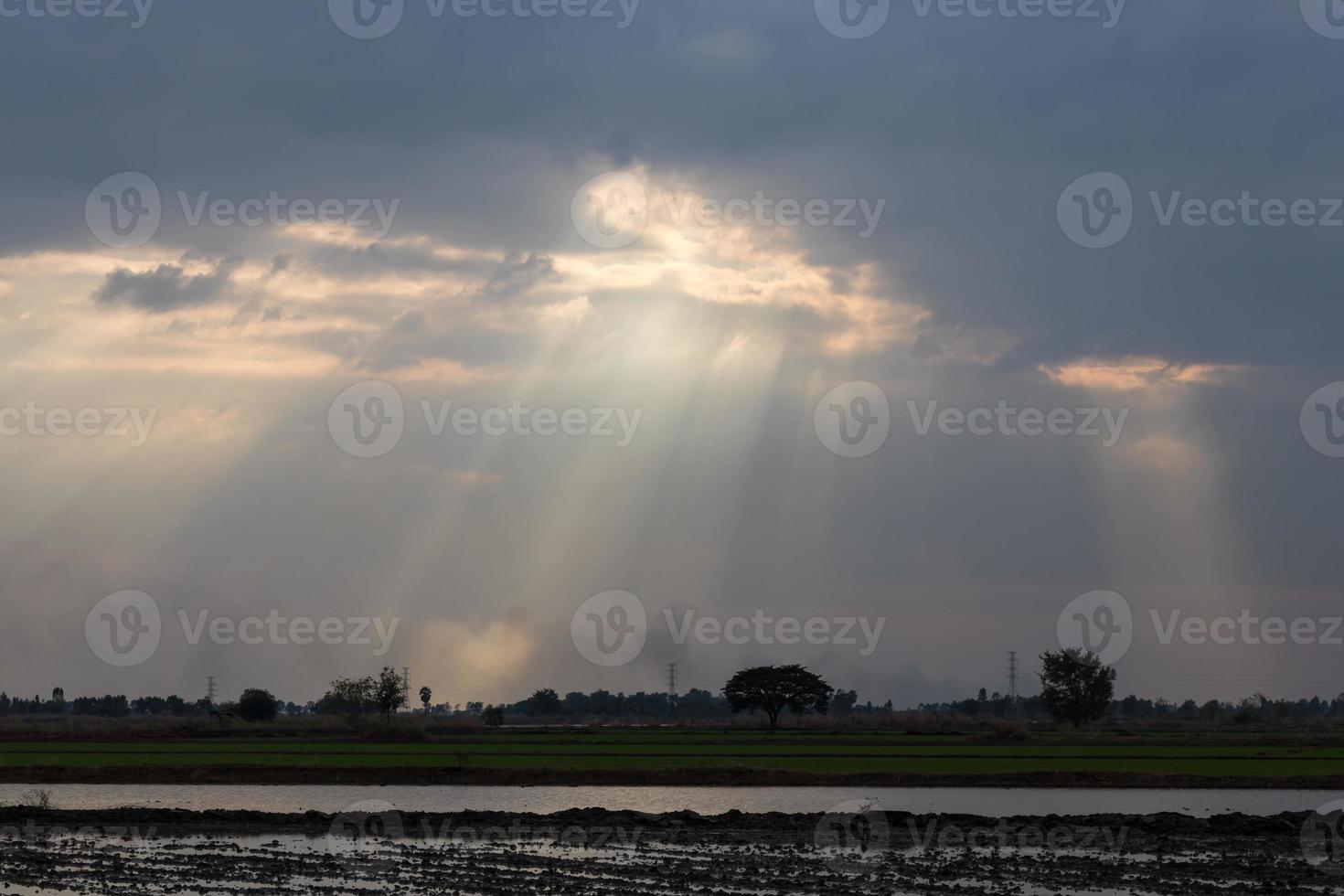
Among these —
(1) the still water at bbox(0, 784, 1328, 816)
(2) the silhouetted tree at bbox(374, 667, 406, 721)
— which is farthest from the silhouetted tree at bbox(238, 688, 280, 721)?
(1) the still water at bbox(0, 784, 1328, 816)

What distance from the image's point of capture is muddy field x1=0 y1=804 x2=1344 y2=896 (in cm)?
2559

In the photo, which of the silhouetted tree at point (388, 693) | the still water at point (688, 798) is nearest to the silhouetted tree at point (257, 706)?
the silhouetted tree at point (388, 693)

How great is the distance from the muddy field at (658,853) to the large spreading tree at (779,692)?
3852 inches

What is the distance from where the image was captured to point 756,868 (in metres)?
27.6

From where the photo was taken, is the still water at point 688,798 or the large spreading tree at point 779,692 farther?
the large spreading tree at point 779,692

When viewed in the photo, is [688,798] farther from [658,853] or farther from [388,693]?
[388,693]

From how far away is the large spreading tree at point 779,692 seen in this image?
138 m

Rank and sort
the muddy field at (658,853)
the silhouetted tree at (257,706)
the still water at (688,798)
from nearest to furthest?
the muddy field at (658,853) → the still water at (688,798) → the silhouetted tree at (257,706)

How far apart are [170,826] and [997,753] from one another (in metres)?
46.9

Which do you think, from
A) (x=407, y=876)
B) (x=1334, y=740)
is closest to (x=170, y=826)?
(x=407, y=876)

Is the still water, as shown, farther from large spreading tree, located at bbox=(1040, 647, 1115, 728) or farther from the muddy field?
large spreading tree, located at bbox=(1040, 647, 1115, 728)

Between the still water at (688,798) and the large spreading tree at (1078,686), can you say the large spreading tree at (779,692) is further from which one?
the still water at (688,798)

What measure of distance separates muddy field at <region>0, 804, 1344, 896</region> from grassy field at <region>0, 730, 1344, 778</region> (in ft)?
64.4

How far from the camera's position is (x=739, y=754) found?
69.2 m
